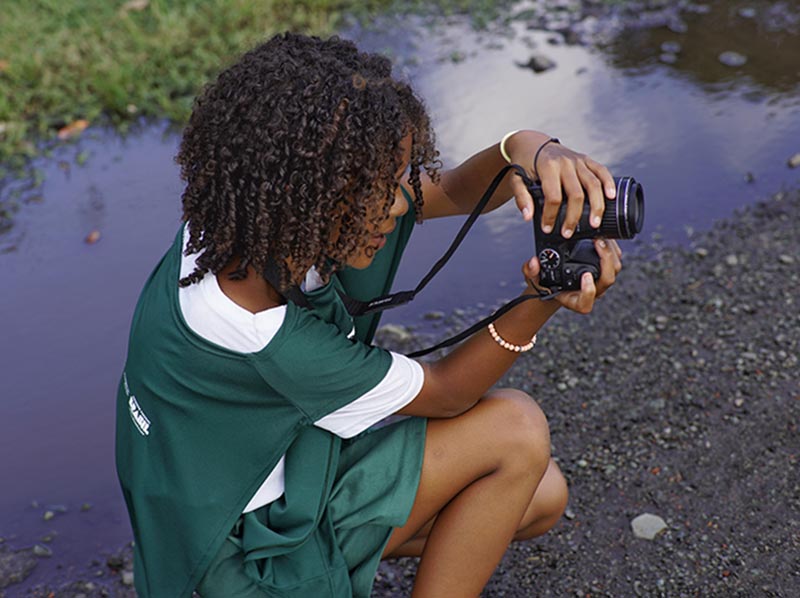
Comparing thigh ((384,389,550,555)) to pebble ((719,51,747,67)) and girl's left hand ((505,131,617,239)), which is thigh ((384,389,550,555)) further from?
pebble ((719,51,747,67))

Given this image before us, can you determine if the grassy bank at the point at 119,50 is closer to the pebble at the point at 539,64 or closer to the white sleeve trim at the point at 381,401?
the pebble at the point at 539,64

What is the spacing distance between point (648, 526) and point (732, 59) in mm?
3123

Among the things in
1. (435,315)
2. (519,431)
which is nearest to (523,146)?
(519,431)

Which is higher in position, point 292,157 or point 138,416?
point 292,157

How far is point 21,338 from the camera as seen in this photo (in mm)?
3510

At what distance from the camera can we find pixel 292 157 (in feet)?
5.28

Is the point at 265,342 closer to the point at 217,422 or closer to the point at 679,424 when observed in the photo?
the point at 217,422

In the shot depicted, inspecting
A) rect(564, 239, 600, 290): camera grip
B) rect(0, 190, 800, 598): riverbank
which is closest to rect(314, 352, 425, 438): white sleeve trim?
rect(564, 239, 600, 290): camera grip

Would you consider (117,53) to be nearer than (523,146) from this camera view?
No

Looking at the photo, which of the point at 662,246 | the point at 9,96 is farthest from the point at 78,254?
the point at 662,246

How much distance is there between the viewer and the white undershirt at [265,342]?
1.67m

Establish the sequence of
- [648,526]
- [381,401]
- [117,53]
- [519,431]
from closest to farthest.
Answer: [381,401] → [519,431] → [648,526] → [117,53]

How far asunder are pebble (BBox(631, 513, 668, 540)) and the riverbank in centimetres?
2

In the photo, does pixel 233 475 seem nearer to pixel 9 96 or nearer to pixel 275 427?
pixel 275 427
